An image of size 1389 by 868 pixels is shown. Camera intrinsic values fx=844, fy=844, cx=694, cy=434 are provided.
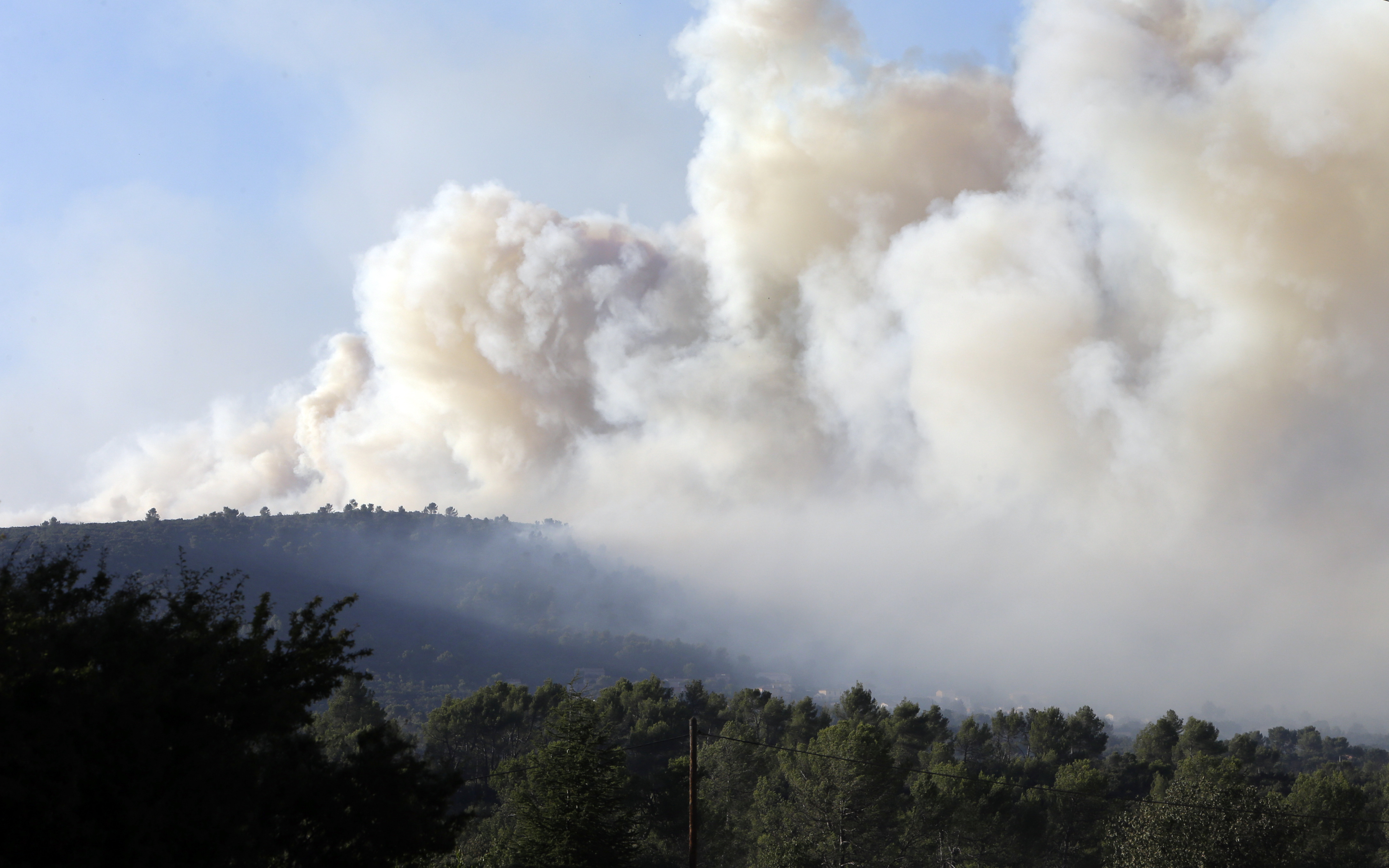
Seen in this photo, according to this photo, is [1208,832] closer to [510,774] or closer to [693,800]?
[693,800]

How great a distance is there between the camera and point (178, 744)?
1591 cm

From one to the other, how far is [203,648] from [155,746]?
2.25m

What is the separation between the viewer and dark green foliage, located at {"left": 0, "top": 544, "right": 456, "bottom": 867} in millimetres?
14062

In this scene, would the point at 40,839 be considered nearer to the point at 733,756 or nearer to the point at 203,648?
the point at 203,648

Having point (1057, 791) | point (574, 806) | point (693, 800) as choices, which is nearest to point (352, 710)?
point (574, 806)

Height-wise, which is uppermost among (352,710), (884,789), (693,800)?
(693,800)

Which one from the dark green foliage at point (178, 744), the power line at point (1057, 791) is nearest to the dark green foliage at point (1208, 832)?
the power line at point (1057, 791)

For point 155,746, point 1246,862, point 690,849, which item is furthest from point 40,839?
point 1246,862

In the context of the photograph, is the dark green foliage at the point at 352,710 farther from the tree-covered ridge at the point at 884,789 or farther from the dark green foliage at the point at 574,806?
the dark green foliage at the point at 574,806

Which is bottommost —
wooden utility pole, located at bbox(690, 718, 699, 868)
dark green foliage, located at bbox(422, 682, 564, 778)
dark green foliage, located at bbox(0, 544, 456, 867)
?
dark green foliage, located at bbox(422, 682, 564, 778)

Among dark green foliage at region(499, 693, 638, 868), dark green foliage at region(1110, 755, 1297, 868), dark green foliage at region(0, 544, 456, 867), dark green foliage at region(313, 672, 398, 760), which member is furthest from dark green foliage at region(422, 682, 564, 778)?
dark green foliage at region(0, 544, 456, 867)

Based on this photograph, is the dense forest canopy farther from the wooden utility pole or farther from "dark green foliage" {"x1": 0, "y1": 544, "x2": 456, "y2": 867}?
the wooden utility pole

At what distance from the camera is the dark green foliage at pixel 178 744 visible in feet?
46.1

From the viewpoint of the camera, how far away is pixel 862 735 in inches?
2120
